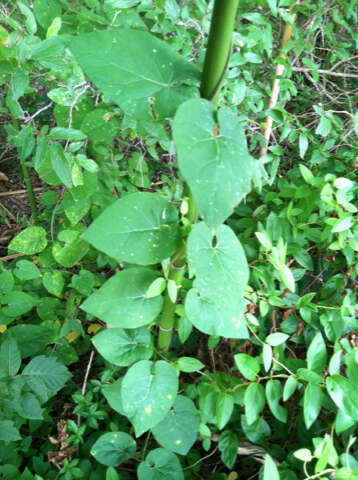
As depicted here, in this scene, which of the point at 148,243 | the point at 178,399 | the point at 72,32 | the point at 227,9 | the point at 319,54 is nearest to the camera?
the point at 227,9

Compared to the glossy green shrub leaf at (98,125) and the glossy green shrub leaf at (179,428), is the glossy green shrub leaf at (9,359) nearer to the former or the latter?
the glossy green shrub leaf at (179,428)

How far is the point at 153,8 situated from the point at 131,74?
602 mm

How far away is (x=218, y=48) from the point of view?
0.45m

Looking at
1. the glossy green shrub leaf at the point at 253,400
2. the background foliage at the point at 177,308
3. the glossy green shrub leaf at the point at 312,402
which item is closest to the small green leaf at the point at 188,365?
the background foliage at the point at 177,308

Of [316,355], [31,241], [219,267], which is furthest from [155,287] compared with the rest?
[31,241]

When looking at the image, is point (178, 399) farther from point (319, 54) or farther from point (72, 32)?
point (319, 54)

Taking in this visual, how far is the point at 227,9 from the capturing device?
423 mm

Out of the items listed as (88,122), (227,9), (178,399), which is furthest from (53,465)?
(227,9)

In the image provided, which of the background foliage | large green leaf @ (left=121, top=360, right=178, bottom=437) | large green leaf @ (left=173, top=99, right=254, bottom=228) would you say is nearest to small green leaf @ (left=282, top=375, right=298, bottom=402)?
the background foliage

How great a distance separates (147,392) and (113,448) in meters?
0.30

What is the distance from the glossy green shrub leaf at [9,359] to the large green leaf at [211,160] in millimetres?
786

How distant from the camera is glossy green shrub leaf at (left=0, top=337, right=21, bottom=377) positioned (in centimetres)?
93

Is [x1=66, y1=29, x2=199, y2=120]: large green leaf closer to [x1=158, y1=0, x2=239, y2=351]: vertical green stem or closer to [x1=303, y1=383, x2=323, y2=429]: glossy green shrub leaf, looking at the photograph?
[x1=158, y1=0, x2=239, y2=351]: vertical green stem

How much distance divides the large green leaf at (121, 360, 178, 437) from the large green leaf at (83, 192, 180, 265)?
277mm
